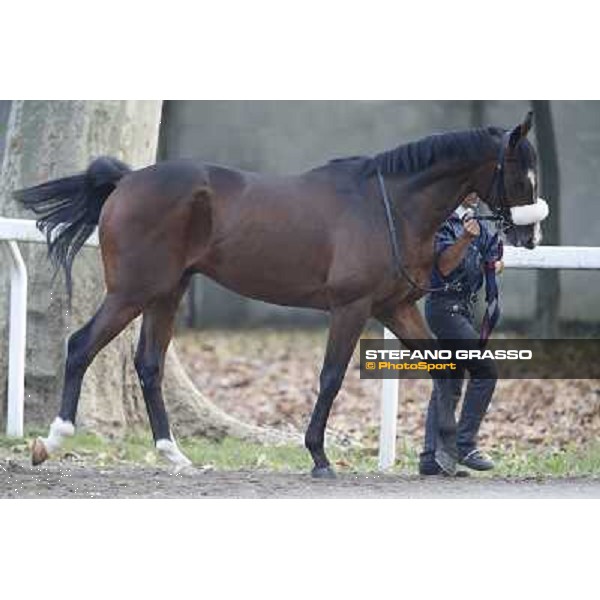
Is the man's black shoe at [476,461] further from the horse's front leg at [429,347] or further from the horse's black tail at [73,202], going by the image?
the horse's black tail at [73,202]

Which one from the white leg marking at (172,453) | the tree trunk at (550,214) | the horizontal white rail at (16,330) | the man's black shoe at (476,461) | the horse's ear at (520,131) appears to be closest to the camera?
the horse's ear at (520,131)

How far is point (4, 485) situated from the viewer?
7059mm

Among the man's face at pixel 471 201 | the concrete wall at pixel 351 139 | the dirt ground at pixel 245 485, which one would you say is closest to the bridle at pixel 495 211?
the man's face at pixel 471 201

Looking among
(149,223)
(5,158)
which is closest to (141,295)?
(149,223)

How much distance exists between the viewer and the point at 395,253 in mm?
7359

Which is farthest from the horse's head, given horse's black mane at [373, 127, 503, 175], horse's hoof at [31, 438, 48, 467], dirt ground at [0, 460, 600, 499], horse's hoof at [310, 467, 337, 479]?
horse's hoof at [31, 438, 48, 467]

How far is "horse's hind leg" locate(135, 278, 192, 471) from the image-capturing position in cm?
752

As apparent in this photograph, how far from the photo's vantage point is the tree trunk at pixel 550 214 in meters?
7.70

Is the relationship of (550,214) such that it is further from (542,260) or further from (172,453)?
(172,453)

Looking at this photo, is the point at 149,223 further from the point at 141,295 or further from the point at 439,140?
the point at 439,140

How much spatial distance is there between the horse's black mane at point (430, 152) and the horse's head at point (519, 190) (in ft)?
0.33

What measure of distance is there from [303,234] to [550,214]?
4.32 ft

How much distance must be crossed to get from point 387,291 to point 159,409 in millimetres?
1301

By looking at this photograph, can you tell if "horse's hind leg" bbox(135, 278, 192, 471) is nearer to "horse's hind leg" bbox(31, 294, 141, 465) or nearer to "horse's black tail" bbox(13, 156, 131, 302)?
"horse's hind leg" bbox(31, 294, 141, 465)
